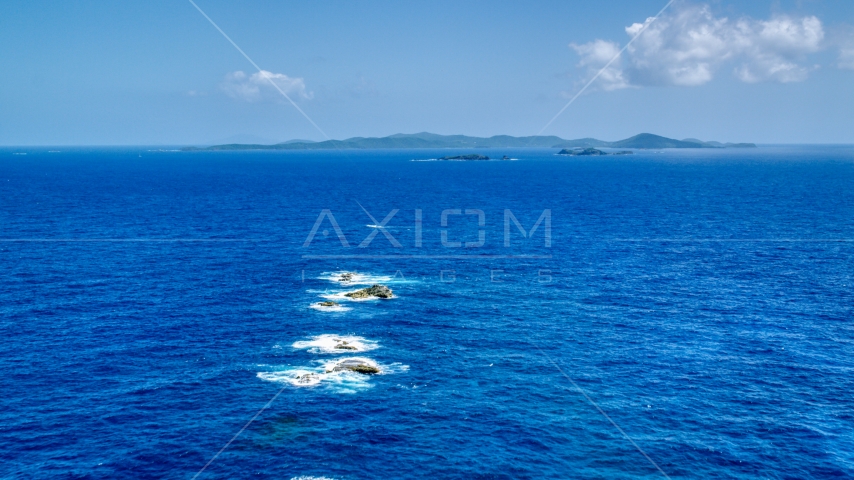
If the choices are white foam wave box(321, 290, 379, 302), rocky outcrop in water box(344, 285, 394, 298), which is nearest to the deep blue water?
white foam wave box(321, 290, 379, 302)

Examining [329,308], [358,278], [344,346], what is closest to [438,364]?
[344,346]

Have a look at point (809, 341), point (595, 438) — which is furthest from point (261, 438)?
point (809, 341)

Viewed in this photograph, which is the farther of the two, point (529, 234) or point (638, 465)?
point (529, 234)

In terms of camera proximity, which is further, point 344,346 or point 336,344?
point 336,344

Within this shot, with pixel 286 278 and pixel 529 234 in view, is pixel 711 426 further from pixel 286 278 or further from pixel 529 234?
pixel 529 234

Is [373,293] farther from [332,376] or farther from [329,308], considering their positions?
[332,376]

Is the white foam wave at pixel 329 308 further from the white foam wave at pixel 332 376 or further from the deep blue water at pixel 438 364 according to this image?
the white foam wave at pixel 332 376

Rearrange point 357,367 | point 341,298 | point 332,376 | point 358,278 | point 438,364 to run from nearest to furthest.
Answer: point 332,376
point 357,367
point 438,364
point 341,298
point 358,278
